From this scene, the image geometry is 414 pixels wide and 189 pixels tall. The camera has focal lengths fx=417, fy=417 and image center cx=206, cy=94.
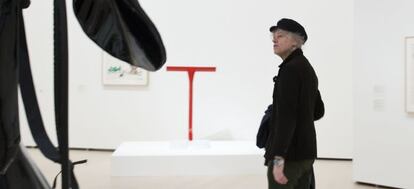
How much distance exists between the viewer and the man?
6.89 ft

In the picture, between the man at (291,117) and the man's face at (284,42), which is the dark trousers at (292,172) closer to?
the man at (291,117)

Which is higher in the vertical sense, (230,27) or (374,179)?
(230,27)

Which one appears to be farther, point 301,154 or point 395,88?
point 395,88

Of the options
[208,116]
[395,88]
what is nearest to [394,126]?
[395,88]

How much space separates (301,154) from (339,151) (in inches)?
205

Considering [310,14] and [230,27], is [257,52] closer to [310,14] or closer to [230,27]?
[230,27]

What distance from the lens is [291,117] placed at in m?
2.10

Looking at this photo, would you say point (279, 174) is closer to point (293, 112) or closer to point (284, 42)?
point (293, 112)

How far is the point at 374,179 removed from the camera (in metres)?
5.23

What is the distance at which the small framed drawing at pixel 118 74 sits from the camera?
763cm

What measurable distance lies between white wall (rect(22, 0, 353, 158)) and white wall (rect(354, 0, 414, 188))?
5.45 feet

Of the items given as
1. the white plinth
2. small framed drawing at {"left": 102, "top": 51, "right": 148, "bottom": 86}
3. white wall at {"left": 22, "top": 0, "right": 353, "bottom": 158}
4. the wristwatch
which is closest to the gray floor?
the white plinth

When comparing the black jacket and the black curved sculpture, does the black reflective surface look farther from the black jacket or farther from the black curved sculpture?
the black jacket

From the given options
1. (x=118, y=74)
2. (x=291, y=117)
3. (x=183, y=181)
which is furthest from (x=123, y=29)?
(x=118, y=74)
